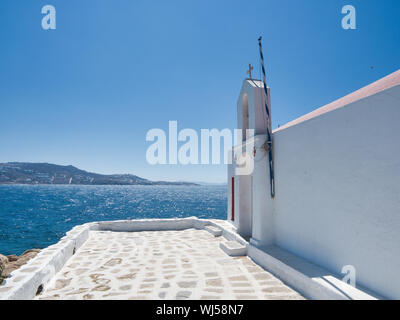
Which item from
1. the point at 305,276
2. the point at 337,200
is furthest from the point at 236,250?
the point at 337,200

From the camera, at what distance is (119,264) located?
6.32 metres

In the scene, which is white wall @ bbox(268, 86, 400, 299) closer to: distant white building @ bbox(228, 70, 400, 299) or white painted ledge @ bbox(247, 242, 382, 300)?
distant white building @ bbox(228, 70, 400, 299)

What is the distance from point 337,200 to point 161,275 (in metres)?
3.98

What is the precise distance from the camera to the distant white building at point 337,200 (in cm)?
347

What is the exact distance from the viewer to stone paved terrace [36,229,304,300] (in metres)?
4.52

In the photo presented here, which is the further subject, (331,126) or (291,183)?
(291,183)

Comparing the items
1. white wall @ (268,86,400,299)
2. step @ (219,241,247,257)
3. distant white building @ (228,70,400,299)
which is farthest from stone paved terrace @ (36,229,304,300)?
white wall @ (268,86,400,299)

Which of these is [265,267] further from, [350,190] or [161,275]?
[350,190]

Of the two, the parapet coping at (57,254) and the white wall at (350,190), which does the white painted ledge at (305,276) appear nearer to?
the white wall at (350,190)

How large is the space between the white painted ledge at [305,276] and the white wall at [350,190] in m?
0.22

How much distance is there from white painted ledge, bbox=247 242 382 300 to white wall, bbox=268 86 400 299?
0.22 m
